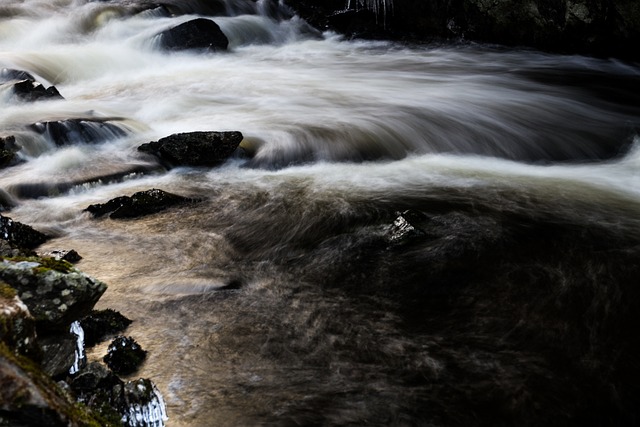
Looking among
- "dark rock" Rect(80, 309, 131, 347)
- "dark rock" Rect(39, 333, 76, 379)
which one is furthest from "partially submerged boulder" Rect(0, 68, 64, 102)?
"dark rock" Rect(39, 333, 76, 379)

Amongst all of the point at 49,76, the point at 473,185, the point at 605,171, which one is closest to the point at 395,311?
the point at 473,185

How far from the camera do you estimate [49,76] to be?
14.2m

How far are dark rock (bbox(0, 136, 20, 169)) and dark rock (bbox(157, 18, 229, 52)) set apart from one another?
21.4ft

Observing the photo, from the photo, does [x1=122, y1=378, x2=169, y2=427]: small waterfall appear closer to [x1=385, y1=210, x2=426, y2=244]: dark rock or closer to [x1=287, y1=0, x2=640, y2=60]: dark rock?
[x1=385, y1=210, x2=426, y2=244]: dark rock

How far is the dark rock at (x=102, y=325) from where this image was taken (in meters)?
4.74

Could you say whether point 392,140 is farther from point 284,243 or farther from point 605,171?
point 284,243

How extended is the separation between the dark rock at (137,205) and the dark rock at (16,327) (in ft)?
15.9

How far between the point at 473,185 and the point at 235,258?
3337mm

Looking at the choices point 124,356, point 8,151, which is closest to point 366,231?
point 124,356

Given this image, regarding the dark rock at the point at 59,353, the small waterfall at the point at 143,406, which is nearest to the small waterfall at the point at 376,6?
the small waterfall at the point at 143,406

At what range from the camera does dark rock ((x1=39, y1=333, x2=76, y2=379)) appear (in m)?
3.44

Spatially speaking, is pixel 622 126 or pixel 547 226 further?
pixel 622 126

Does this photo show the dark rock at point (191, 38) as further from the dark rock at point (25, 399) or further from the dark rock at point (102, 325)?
the dark rock at point (25, 399)

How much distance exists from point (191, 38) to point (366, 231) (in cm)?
1038
